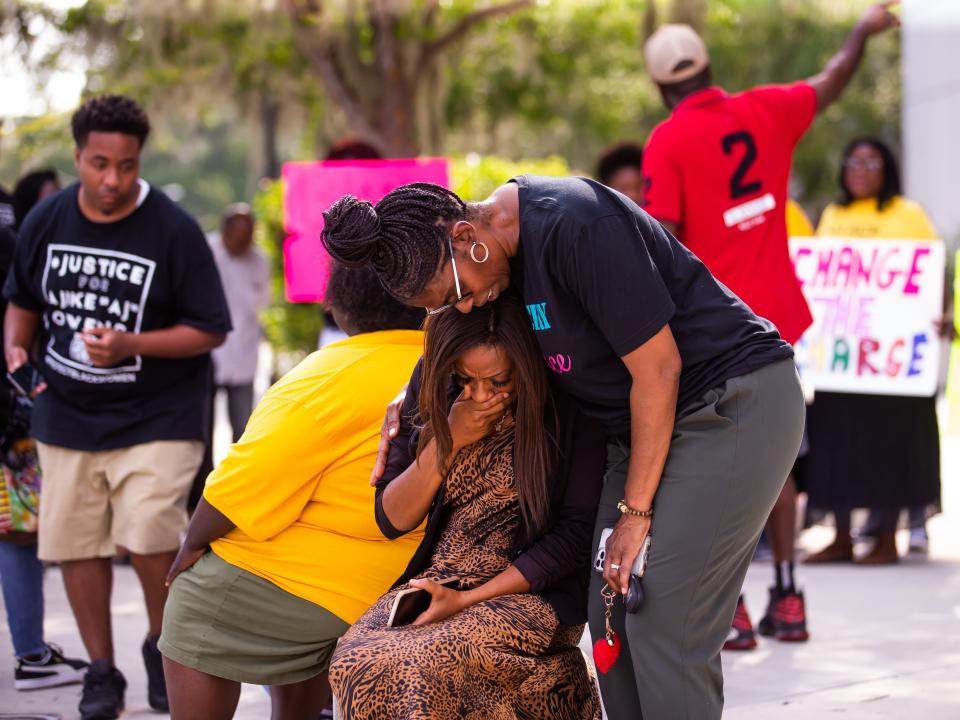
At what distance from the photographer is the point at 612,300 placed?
2.75 metres

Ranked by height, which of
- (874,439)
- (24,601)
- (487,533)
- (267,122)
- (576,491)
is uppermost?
(267,122)

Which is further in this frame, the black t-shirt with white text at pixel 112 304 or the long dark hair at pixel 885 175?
the long dark hair at pixel 885 175

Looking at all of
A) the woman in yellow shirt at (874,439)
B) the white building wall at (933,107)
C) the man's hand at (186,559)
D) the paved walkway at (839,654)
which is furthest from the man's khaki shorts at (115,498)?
the white building wall at (933,107)

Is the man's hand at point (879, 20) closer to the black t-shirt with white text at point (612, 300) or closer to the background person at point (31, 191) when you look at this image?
the black t-shirt with white text at point (612, 300)

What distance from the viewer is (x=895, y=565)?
645cm

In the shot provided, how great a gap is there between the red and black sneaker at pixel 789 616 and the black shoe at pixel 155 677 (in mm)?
2254

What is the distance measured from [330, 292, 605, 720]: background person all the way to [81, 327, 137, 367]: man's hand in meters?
1.41

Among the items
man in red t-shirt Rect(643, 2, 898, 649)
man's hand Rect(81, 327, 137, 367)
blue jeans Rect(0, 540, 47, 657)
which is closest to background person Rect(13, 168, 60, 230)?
blue jeans Rect(0, 540, 47, 657)

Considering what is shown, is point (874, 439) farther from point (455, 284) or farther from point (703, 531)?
point (455, 284)

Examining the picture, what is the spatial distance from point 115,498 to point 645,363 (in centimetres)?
237

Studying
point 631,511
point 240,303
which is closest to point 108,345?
point 631,511

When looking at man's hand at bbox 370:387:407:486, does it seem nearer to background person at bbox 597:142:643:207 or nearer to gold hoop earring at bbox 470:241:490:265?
gold hoop earring at bbox 470:241:490:265

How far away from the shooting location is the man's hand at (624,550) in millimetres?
2887

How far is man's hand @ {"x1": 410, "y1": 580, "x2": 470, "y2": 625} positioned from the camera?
118 inches
